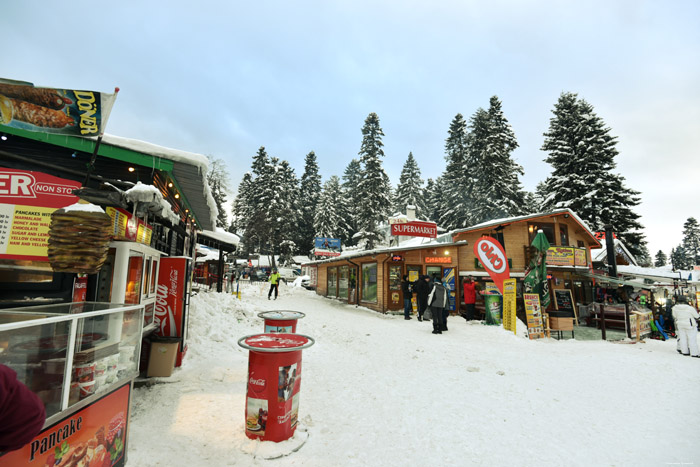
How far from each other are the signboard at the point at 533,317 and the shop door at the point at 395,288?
7.00m

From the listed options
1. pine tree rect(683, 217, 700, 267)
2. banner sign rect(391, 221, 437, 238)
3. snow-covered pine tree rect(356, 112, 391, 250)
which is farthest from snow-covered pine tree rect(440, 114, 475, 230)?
pine tree rect(683, 217, 700, 267)

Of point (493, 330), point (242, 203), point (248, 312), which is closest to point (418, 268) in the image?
point (493, 330)

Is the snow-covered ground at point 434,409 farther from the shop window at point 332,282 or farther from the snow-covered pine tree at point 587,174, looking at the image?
the snow-covered pine tree at point 587,174

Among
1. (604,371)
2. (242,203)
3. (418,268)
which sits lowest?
(604,371)

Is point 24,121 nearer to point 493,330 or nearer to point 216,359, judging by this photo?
point 216,359

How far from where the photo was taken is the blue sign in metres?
38.3

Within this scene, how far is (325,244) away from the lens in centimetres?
3859

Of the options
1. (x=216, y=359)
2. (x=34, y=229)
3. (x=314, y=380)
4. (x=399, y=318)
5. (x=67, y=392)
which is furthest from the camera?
(x=399, y=318)

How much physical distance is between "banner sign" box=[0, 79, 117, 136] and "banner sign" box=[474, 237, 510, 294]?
11.4 metres

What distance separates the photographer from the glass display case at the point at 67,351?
88.2 inches

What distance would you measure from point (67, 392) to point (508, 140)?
3532 cm

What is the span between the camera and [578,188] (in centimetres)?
2500

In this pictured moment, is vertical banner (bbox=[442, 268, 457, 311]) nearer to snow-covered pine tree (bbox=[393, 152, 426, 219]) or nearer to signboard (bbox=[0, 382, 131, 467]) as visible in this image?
signboard (bbox=[0, 382, 131, 467])

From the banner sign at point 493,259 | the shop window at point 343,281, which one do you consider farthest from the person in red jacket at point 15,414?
the shop window at point 343,281
